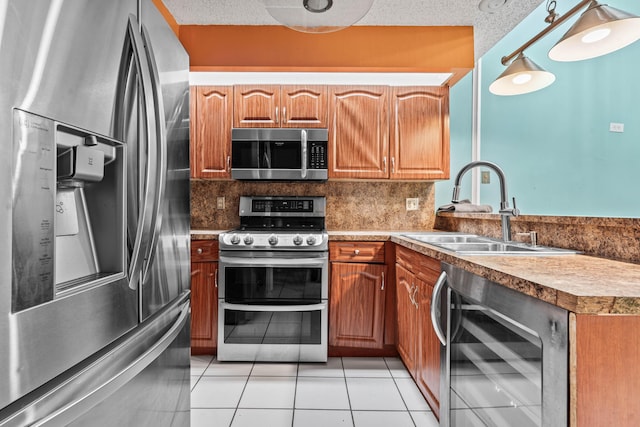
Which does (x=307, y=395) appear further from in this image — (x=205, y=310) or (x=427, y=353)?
(x=205, y=310)

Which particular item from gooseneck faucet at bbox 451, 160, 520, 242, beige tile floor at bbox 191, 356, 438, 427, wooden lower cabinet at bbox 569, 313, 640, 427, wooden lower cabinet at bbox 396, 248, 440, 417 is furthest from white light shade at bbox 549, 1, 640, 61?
beige tile floor at bbox 191, 356, 438, 427

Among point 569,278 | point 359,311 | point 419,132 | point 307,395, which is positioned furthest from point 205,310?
point 569,278

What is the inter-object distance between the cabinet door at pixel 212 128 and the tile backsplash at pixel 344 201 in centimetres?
35

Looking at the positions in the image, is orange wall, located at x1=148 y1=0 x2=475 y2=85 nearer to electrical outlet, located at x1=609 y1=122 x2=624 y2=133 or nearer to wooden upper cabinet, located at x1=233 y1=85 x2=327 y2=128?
wooden upper cabinet, located at x1=233 y1=85 x2=327 y2=128

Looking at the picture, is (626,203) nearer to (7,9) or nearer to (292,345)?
(292,345)

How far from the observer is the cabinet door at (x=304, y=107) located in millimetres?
2910

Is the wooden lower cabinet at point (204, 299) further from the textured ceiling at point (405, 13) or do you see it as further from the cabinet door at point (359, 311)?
the textured ceiling at point (405, 13)

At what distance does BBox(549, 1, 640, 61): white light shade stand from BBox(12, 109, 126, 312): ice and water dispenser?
1.73m

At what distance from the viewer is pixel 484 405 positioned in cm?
120

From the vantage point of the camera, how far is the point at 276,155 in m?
2.86

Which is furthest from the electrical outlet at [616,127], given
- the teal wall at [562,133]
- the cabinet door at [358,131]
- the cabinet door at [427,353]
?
the cabinet door at [427,353]

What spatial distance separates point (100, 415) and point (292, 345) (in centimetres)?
185

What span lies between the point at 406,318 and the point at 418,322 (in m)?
0.28

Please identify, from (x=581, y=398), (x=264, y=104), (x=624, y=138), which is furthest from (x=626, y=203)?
(x=264, y=104)
